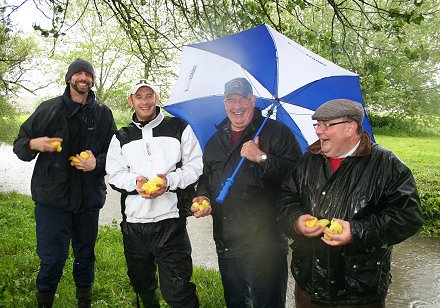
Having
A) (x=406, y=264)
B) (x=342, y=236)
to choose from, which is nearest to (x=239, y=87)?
(x=342, y=236)

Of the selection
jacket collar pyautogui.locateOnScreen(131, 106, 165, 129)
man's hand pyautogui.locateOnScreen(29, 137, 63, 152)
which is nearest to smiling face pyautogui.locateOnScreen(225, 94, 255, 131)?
→ jacket collar pyautogui.locateOnScreen(131, 106, 165, 129)

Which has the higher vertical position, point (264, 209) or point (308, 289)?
point (264, 209)

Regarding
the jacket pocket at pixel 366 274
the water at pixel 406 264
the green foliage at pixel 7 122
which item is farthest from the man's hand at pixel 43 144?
the green foliage at pixel 7 122

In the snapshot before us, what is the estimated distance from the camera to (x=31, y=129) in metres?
3.43

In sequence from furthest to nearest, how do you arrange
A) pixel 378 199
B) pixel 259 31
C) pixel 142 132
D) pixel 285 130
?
Result: pixel 142 132
pixel 285 130
pixel 259 31
pixel 378 199

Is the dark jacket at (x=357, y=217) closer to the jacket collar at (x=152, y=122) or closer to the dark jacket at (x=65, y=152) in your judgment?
the jacket collar at (x=152, y=122)

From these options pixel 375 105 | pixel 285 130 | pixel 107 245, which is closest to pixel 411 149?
pixel 375 105

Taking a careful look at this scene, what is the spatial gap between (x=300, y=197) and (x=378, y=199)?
1.67ft

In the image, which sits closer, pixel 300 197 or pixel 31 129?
pixel 300 197

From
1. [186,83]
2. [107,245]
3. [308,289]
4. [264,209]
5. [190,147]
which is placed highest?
[186,83]

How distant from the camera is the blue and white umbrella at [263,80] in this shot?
276cm

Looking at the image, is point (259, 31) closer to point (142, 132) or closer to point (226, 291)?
point (142, 132)

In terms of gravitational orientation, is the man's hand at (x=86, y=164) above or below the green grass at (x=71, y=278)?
above

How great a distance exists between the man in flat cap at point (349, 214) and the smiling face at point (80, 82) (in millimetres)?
2078
